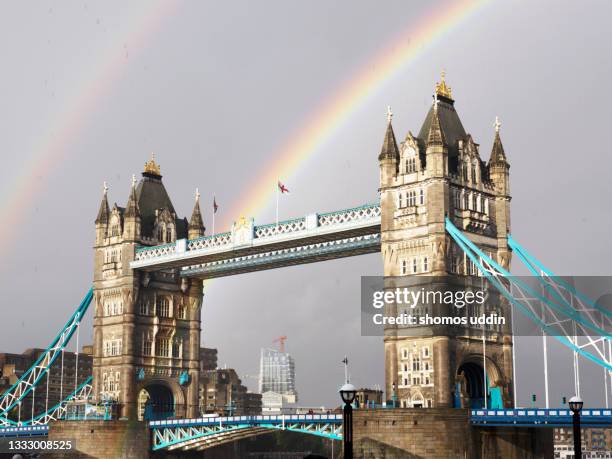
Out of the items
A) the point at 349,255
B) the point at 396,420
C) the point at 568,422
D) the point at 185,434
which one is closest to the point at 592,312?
the point at 568,422

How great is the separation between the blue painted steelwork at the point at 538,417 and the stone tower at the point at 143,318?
40.6 meters

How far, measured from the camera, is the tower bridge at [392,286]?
2753 inches

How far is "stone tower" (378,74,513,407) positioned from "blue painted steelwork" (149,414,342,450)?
781 cm

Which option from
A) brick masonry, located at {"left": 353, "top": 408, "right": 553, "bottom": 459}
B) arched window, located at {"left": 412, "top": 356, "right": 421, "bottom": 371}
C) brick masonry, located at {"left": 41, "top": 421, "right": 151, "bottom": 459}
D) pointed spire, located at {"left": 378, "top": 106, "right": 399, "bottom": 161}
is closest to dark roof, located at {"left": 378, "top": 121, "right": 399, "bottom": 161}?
pointed spire, located at {"left": 378, "top": 106, "right": 399, "bottom": 161}

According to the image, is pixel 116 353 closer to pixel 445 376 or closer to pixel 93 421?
pixel 93 421

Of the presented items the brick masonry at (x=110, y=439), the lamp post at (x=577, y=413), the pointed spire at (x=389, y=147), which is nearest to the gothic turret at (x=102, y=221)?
the brick masonry at (x=110, y=439)

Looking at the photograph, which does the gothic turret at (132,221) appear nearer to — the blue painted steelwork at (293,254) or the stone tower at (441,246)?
→ the blue painted steelwork at (293,254)

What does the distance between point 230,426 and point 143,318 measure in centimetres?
1714

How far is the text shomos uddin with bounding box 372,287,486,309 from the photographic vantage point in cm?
7256

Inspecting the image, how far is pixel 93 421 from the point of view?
9344cm

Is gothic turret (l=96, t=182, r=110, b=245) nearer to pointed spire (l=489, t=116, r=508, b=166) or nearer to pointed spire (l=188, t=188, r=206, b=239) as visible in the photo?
pointed spire (l=188, t=188, r=206, b=239)

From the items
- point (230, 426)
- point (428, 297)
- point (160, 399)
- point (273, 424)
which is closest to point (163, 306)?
point (160, 399)

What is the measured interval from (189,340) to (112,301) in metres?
9.11

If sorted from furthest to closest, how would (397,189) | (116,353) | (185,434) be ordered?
(116,353), (185,434), (397,189)
